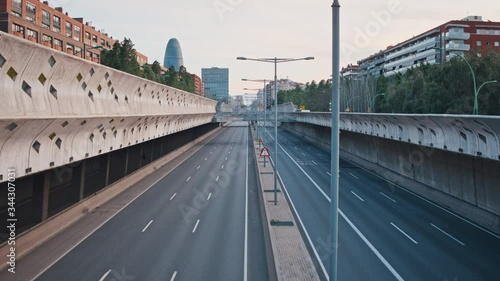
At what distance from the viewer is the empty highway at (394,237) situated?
54.4ft

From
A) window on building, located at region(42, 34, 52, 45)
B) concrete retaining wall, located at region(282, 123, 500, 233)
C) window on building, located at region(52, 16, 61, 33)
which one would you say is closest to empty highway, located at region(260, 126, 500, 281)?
concrete retaining wall, located at region(282, 123, 500, 233)

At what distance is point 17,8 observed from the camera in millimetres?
63531

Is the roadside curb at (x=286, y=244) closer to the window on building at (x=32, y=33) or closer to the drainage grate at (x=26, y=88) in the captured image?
the drainage grate at (x=26, y=88)

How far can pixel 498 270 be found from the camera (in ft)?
54.7

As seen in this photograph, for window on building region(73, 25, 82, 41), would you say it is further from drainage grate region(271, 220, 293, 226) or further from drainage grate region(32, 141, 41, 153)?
drainage grate region(32, 141, 41, 153)

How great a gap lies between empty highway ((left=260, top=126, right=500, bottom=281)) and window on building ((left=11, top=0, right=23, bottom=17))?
5424 centimetres

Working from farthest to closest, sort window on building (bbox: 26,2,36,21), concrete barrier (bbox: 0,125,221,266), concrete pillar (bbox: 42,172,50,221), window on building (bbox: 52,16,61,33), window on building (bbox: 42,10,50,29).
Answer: window on building (bbox: 52,16,61,33)
window on building (bbox: 42,10,50,29)
window on building (bbox: 26,2,36,21)
concrete pillar (bbox: 42,172,50,221)
concrete barrier (bbox: 0,125,221,266)

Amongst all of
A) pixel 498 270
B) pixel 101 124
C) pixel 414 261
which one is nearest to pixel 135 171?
pixel 101 124

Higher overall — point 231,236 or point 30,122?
point 30,122

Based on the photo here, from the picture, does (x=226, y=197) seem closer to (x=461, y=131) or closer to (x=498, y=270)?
(x=461, y=131)

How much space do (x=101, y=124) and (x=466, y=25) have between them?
84150mm

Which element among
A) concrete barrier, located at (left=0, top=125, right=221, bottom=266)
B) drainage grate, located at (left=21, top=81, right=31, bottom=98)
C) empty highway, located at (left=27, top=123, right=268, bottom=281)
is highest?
drainage grate, located at (left=21, top=81, right=31, bottom=98)

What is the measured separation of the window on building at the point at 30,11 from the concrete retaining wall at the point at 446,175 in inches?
2283

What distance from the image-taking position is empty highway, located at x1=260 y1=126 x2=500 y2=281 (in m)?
16.6
